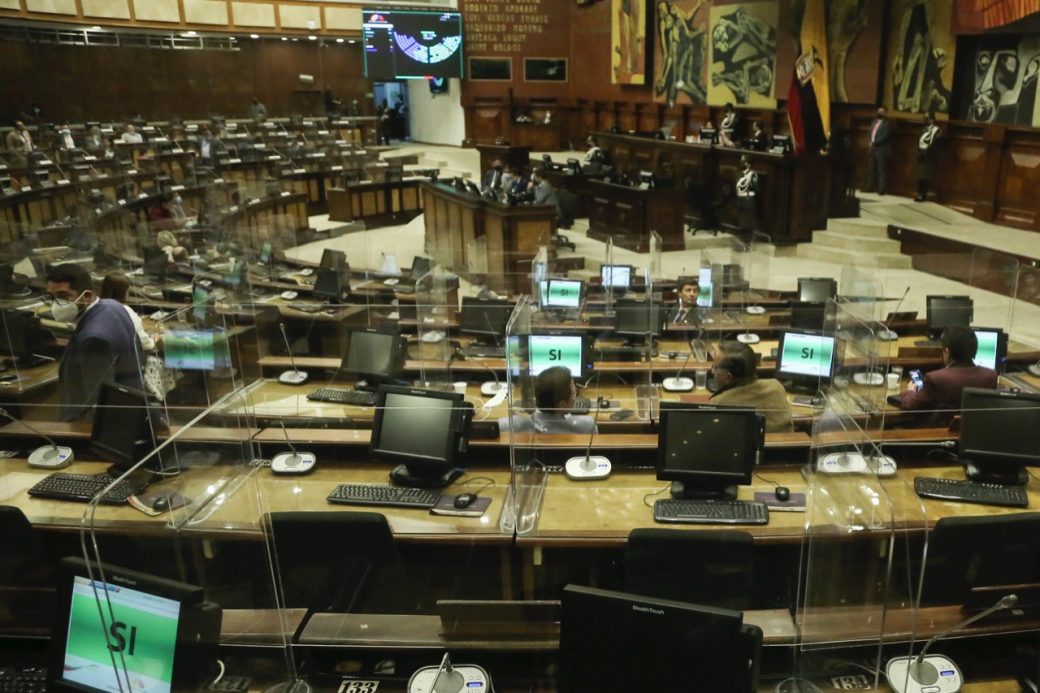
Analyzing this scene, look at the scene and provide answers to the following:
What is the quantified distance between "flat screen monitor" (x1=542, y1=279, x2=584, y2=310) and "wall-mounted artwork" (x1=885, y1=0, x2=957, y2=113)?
23.9ft

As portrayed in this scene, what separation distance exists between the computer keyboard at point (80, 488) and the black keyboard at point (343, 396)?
5.26ft

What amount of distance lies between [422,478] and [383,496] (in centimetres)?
24

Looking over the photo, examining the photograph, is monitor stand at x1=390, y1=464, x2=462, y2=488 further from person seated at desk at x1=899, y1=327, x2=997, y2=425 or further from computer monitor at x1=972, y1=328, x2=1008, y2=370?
computer monitor at x1=972, y1=328, x2=1008, y2=370

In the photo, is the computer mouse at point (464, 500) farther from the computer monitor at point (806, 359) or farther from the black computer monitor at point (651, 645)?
the computer monitor at point (806, 359)

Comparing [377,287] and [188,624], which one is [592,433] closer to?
[188,624]

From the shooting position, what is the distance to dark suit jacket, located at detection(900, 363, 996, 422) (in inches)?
180

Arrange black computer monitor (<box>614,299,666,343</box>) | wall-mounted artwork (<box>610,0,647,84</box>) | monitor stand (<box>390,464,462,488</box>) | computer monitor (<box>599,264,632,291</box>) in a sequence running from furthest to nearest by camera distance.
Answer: wall-mounted artwork (<box>610,0,647,84</box>), computer monitor (<box>599,264,632,291</box>), black computer monitor (<box>614,299,666,343</box>), monitor stand (<box>390,464,462,488</box>)

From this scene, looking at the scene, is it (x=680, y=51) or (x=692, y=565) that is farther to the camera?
(x=680, y=51)

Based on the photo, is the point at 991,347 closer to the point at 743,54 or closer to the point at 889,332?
the point at 889,332

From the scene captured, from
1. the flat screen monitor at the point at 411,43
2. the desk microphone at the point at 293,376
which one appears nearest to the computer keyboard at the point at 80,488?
the desk microphone at the point at 293,376

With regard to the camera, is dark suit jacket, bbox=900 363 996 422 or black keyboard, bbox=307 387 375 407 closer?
dark suit jacket, bbox=900 363 996 422

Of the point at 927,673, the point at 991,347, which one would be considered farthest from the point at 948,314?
the point at 927,673

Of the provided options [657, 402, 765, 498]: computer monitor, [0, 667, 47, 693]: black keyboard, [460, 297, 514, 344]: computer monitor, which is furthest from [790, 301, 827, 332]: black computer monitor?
[0, 667, 47, 693]: black keyboard

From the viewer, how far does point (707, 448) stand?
12.0 feet
